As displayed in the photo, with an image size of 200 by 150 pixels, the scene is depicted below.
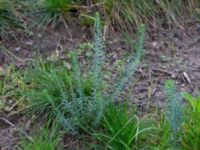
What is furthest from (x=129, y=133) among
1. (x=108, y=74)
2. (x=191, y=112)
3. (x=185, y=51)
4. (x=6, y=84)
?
(x=185, y=51)

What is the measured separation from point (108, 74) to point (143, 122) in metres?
0.60

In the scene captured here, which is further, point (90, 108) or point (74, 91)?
point (74, 91)

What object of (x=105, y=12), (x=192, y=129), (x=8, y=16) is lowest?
(x=192, y=129)

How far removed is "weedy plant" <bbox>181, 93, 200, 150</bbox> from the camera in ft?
8.80

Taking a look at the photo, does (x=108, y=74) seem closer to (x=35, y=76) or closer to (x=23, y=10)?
(x=35, y=76)

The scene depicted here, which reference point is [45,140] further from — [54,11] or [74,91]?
[54,11]

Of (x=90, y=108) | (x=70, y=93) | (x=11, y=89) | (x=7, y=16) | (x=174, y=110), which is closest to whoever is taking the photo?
(x=174, y=110)

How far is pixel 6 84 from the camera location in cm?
335

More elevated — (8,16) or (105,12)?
(8,16)

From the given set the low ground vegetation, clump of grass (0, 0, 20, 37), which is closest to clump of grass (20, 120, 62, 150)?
the low ground vegetation

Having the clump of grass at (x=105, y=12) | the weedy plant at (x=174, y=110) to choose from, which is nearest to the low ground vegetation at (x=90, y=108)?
the weedy plant at (x=174, y=110)

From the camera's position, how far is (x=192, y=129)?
269cm

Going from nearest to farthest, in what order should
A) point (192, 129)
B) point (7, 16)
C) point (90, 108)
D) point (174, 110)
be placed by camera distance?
point (174, 110), point (192, 129), point (90, 108), point (7, 16)

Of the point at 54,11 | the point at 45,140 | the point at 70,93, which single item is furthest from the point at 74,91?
the point at 54,11
